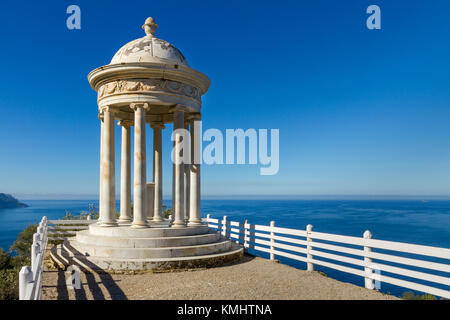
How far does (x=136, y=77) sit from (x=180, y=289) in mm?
8881

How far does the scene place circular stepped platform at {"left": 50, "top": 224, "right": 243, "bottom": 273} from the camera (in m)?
12.0

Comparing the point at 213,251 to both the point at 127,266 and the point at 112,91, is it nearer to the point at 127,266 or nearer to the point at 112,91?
the point at 127,266

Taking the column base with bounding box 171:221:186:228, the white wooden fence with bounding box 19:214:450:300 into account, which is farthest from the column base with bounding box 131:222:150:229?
the white wooden fence with bounding box 19:214:450:300

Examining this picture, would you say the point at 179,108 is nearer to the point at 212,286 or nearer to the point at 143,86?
the point at 143,86

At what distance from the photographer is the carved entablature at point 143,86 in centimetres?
1416

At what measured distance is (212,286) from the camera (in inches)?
381

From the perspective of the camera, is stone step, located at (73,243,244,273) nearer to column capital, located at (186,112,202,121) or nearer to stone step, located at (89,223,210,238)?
stone step, located at (89,223,210,238)

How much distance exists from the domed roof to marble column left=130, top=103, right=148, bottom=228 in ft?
7.55

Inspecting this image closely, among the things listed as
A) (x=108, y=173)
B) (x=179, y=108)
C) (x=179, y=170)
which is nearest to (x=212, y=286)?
(x=179, y=170)

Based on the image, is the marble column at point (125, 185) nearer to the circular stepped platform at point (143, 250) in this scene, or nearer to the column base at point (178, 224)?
the circular stepped platform at point (143, 250)

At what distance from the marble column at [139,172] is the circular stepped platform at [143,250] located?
23.4 inches

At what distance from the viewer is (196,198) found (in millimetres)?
15812
